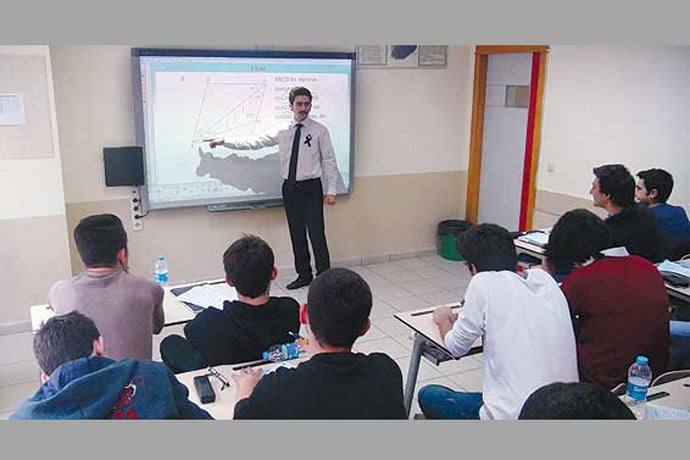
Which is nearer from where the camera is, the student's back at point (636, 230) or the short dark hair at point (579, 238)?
the short dark hair at point (579, 238)

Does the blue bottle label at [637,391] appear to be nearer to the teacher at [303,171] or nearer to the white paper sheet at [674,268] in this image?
the white paper sheet at [674,268]

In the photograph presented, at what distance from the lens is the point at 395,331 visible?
441 cm

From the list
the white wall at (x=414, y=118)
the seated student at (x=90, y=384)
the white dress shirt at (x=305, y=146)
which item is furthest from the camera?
the white wall at (x=414, y=118)

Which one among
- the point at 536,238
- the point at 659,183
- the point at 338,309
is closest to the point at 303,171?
the point at 536,238

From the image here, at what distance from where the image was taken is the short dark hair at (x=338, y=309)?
1619 mm

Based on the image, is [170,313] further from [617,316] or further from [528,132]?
[528,132]

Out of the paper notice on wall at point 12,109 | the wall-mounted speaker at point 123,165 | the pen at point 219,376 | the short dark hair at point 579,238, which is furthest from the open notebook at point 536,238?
the paper notice on wall at point 12,109

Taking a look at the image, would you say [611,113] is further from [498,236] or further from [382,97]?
[498,236]

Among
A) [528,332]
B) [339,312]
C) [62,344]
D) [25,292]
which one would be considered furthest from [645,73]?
[25,292]

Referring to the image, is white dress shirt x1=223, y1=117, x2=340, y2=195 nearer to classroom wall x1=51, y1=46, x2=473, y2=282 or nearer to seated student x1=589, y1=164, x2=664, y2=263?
classroom wall x1=51, y1=46, x2=473, y2=282

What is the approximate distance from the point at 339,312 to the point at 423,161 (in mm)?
4701

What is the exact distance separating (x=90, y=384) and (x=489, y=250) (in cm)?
149

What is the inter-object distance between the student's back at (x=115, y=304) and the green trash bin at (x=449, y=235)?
4.17 m

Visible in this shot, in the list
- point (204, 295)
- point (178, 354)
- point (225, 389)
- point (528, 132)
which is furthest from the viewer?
point (528, 132)
